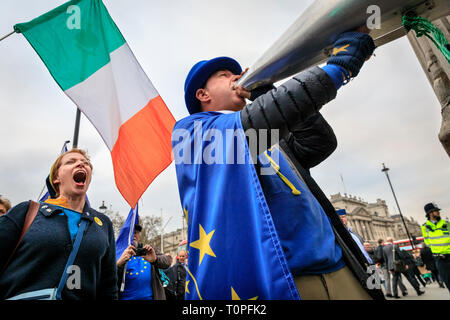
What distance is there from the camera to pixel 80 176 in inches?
103

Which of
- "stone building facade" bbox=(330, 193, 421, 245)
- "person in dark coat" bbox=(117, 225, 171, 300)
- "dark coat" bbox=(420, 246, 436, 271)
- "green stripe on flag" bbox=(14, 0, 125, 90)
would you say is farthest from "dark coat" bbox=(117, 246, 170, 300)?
"stone building facade" bbox=(330, 193, 421, 245)

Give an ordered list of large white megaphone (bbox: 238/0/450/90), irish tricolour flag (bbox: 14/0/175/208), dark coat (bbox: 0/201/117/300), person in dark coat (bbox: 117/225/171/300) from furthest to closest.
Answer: person in dark coat (bbox: 117/225/171/300)
irish tricolour flag (bbox: 14/0/175/208)
dark coat (bbox: 0/201/117/300)
large white megaphone (bbox: 238/0/450/90)

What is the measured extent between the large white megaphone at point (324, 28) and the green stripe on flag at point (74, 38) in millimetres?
3100

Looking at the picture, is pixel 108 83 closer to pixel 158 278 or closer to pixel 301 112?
pixel 158 278

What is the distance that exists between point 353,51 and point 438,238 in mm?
6799

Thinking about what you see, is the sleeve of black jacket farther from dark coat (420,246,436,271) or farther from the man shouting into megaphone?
dark coat (420,246,436,271)

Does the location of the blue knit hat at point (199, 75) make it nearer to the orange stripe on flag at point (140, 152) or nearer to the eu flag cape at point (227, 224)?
the eu flag cape at point (227, 224)

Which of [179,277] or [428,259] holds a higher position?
[179,277]

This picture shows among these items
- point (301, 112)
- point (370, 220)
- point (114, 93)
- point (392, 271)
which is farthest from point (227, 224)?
point (370, 220)

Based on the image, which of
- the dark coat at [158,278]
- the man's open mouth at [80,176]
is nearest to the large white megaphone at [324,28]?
the man's open mouth at [80,176]

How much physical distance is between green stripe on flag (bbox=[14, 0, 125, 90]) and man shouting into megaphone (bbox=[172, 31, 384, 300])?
309 centimetres

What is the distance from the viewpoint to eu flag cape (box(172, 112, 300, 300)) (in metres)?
1.09
